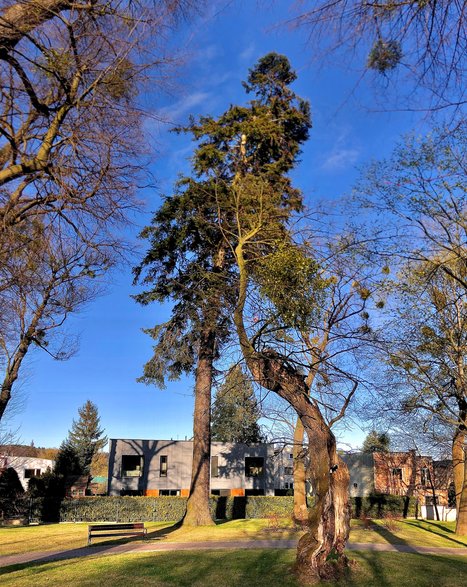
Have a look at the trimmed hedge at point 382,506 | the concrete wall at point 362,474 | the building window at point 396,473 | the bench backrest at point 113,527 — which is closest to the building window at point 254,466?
the concrete wall at point 362,474

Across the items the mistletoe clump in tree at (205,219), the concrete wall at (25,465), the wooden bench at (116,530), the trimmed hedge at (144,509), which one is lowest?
the trimmed hedge at (144,509)

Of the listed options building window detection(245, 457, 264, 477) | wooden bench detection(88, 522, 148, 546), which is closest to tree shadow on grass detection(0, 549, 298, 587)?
wooden bench detection(88, 522, 148, 546)

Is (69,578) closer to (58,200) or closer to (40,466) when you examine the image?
(58,200)

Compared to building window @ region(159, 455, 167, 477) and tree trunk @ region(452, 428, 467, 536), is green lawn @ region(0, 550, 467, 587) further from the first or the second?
building window @ region(159, 455, 167, 477)

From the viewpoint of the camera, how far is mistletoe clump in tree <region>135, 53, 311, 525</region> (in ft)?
54.6

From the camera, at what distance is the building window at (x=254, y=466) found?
4219 centimetres

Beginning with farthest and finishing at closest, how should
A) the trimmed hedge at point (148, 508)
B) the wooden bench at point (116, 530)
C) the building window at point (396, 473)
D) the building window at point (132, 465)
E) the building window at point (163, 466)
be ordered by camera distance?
the building window at point (396, 473)
the building window at point (163, 466)
the building window at point (132, 465)
the trimmed hedge at point (148, 508)
the wooden bench at point (116, 530)

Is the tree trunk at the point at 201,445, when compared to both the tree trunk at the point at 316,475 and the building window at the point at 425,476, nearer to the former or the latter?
the tree trunk at the point at 316,475

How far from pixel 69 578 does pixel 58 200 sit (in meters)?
6.70

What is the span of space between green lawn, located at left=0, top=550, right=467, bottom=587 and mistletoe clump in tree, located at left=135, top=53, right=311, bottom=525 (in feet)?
21.2

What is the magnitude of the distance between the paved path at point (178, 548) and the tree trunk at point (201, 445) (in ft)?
13.4

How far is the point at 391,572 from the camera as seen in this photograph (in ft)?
29.6

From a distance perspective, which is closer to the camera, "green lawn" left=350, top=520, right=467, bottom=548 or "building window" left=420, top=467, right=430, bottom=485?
"green lawn" left=350, top=520, right=467, bottom=548

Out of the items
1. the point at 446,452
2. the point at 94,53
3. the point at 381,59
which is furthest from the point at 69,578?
the point at 446,452
